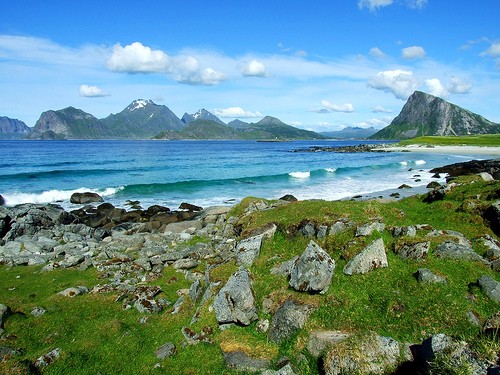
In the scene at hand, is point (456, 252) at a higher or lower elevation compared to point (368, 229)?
lower

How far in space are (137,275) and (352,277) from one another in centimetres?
1308

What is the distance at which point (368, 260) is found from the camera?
14.2 m

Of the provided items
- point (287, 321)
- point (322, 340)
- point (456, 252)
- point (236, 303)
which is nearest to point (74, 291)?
point (236, 303)

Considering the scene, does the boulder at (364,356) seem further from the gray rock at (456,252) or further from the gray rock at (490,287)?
the gray rock at (456,252)

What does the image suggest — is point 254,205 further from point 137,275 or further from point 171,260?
point 137,275

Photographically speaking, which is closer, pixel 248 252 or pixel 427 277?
pixel 427 277

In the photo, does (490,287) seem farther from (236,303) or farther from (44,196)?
(44,196)

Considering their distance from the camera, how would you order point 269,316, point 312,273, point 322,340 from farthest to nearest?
point 312,273 < point 269,316 < point 322,340

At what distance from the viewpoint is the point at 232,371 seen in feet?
36.4

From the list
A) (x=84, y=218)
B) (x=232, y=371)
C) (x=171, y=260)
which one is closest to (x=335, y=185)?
(x=84, y=218)

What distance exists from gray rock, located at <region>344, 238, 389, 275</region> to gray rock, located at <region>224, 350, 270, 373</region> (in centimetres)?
496

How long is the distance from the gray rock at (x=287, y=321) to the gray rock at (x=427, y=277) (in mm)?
4262

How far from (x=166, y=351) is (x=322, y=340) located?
5.30 meters

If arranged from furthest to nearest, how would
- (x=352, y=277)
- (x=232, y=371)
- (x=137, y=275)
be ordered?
(x=137, y=275), (x=352, y=277), (x=232, y=371)
